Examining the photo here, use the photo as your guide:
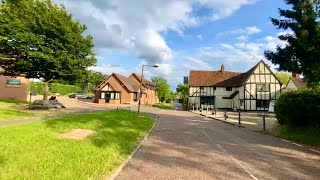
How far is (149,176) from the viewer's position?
8.58 meters

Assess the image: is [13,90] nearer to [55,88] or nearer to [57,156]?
[57,156]

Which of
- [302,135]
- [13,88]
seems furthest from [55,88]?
[302,135]

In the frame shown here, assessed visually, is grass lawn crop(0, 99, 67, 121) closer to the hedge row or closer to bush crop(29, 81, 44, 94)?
the hedge row

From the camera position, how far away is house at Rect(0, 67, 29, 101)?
158ft

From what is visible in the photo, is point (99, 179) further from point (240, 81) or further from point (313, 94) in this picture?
point (240, 81)

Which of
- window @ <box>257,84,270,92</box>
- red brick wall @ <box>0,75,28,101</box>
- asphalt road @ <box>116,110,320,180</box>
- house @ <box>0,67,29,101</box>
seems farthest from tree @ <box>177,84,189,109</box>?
asphalt road @ <box>116,110,320,180</box>

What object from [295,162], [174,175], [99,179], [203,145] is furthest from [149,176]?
[203,145]

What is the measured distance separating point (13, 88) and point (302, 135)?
42889 millimetres

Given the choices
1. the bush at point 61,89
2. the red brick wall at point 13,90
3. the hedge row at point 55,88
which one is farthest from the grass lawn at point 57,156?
the bush at point 61,89

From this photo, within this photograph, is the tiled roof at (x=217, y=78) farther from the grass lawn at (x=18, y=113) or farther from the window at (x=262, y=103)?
the grass lawn at (x=18, y=113)

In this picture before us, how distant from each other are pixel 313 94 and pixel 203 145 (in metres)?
8.86

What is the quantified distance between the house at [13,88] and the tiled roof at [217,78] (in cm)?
3284

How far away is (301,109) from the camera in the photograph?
64.2 ft

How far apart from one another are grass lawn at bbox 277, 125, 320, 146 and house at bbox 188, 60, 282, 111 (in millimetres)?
39803
